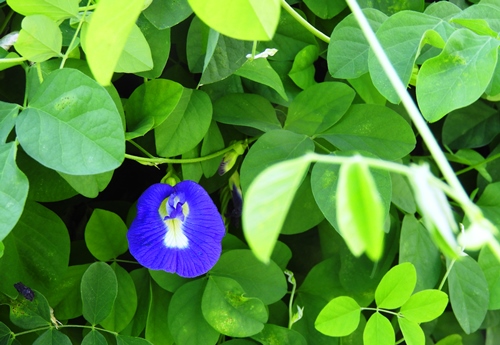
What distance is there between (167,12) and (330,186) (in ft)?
0.79

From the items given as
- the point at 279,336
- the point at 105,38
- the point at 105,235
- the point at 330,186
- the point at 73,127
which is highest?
the point at 105,38

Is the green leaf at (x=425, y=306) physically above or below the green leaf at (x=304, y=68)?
below

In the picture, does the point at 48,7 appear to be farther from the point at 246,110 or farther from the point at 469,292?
the point at 469,292

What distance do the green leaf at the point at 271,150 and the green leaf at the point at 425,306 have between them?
207 millimetres

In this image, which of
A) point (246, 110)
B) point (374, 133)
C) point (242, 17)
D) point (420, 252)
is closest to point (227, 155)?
point (246, 110)

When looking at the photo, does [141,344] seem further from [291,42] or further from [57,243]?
[291,42]

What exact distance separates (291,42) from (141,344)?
408 mm

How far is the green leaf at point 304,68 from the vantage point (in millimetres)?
746

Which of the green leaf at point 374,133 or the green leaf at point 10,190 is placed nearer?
the green leaf at point 10,190

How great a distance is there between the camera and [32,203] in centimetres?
66

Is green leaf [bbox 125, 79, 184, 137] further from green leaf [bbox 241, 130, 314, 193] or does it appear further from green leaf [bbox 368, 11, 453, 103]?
green leaf [bbox 368, 11, 453, 103]

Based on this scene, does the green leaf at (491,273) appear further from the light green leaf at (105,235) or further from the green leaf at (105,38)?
the green leaf at (105,38)

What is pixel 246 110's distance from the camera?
0.71m

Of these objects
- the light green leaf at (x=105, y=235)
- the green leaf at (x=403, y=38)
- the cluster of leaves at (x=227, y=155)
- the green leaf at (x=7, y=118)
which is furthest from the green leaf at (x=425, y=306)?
the green leaf at (x=7, y=118)
